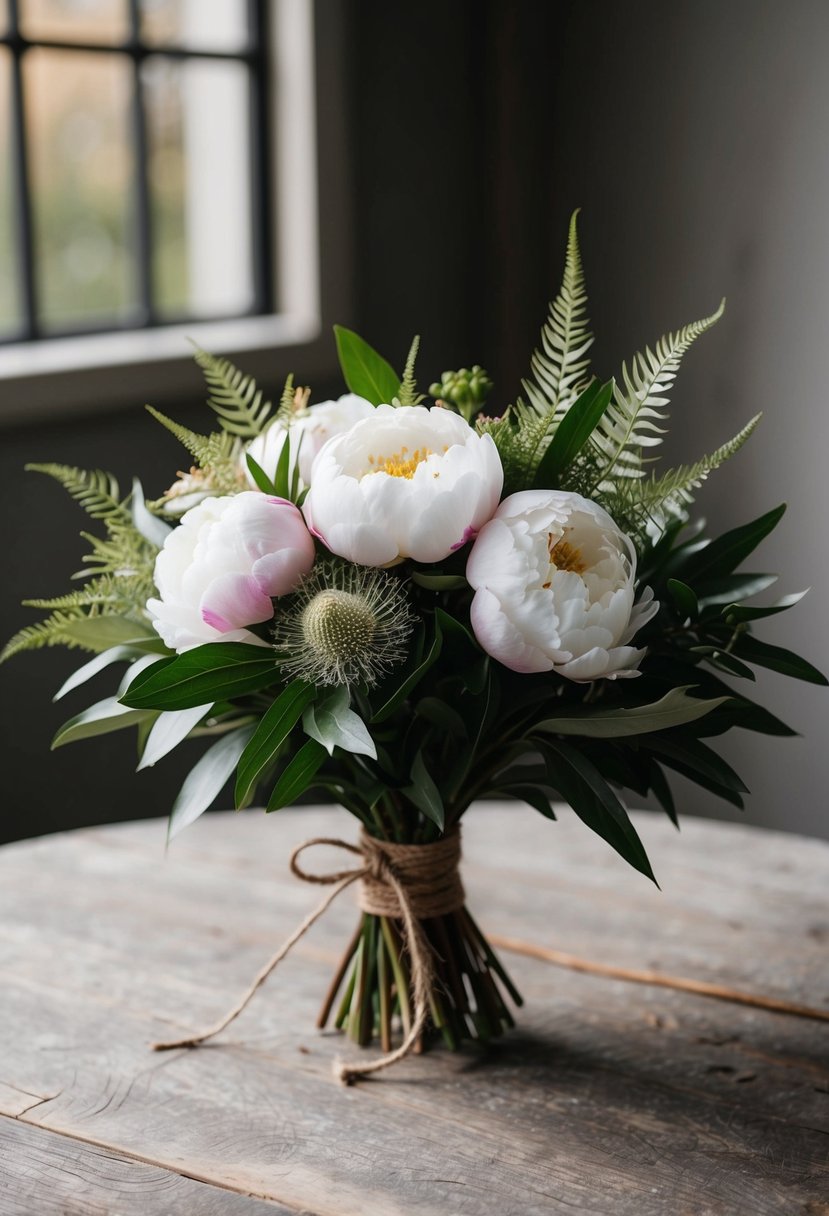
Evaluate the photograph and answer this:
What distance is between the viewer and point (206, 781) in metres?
0.88

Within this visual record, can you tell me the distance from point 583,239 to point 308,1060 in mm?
A: 2042

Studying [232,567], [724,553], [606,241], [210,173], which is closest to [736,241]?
[606,241]

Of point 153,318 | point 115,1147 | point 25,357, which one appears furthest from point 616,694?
point 153,318

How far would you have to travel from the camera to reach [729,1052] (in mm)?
981

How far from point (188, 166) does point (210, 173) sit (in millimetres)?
59

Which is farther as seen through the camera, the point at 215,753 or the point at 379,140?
the point at 379,140

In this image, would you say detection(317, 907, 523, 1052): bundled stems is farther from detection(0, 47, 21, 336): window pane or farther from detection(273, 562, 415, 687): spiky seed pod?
detection(0, 47, 21, 336): window pane

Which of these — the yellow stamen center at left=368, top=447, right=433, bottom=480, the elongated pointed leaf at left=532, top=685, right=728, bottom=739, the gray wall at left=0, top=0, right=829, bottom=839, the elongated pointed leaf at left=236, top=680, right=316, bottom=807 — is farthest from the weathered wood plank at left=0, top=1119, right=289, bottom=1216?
the gray wall at left=0, top=0, right=829, bottom=839

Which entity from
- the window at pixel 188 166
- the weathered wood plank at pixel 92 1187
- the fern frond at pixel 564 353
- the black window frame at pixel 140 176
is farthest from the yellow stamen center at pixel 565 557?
the black window frame at pixel 140 176

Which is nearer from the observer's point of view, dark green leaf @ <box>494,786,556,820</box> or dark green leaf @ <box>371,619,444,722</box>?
dark green leaf @ <box>371,619,444,722</box>

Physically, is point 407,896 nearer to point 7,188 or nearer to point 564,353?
point 564,353

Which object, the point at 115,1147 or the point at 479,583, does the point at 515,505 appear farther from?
the point at 115,1147

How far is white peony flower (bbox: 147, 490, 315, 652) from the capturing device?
801mm

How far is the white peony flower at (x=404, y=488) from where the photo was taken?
0.78 meters
